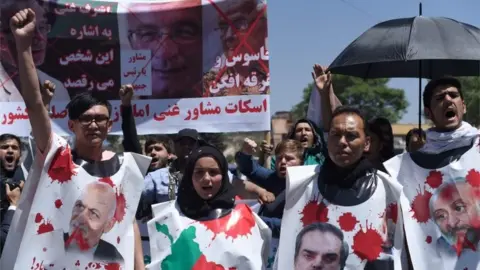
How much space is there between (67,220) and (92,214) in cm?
12

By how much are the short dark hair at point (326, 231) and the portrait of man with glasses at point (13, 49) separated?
13.3ft

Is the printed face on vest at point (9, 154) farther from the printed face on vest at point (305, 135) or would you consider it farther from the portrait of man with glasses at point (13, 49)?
the printed face on vest at point (305, 135)

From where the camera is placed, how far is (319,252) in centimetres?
332

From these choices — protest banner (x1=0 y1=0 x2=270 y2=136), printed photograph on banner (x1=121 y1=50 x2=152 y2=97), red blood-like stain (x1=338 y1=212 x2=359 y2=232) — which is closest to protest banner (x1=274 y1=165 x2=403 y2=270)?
red blood-like stain (x1=338 y1=212 x2=359 y2=232)

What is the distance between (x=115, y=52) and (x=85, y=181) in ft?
12.0

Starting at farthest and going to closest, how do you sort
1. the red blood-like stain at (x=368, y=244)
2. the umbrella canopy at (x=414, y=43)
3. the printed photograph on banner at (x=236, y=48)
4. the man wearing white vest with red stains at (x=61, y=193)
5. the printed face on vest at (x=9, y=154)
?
the printed photograph on banner at (x=236, y=48) → the printed face on vest at (x=9, y=154) → the umbrella canopy at (x=414, y=43) → the man wearing white vest with red stains at (x=61, y=193) → the red blood-like stain at (x=368, y=244)

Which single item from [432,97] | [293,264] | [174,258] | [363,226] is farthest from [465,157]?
[174,258]

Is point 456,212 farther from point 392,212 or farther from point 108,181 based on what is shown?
point 108,181

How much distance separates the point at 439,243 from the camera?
3471mm

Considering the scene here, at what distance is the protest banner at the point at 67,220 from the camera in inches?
A: 136

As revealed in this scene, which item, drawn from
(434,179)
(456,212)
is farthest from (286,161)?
(456,212)

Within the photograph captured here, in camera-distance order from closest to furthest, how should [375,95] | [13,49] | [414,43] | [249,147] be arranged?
[414,43]
[249,147]
[13,49]
[375,95]

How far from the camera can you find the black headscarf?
358 cm

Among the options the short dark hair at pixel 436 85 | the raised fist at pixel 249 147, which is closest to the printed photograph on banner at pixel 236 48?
the raised fist at pixel 249 147
